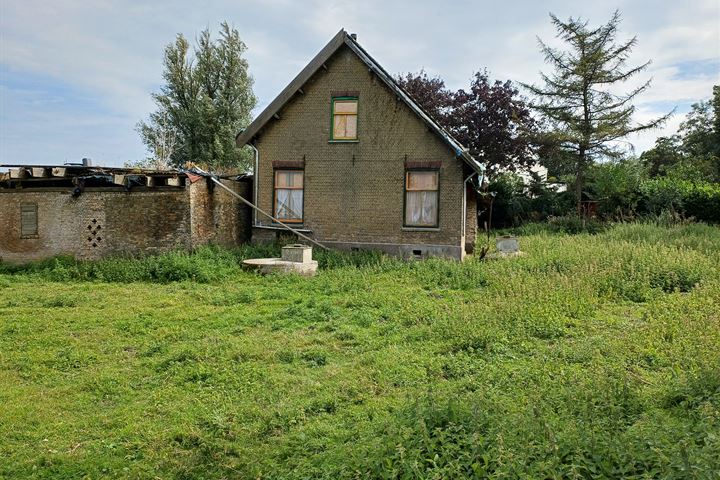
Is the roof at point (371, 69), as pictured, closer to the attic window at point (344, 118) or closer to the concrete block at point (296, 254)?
the attic window at point (344, 118)

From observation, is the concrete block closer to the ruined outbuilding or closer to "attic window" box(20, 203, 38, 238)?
the ruined outbuilding

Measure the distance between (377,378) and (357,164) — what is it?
12.2 metres

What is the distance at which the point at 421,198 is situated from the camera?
17.5 m

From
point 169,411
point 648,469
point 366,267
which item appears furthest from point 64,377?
point 366,267

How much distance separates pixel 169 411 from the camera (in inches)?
234

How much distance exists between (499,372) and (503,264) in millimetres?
7813

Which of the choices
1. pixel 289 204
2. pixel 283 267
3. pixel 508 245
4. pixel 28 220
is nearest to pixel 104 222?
pixel 28 220

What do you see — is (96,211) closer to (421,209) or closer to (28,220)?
(28,220)

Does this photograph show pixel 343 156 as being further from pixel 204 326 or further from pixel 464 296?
pixel 204 326

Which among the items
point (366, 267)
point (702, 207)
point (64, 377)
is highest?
point (702, 207)

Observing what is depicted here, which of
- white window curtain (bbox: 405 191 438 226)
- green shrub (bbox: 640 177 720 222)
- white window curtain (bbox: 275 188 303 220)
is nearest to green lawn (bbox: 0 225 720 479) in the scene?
white window curtain (bbox: 405 191 438 226)

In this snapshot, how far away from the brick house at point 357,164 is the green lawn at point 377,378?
5229 mm

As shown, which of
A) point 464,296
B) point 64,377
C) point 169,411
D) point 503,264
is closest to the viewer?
point 169,411

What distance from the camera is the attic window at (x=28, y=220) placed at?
16.9m
